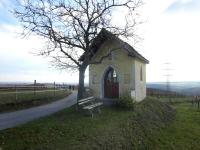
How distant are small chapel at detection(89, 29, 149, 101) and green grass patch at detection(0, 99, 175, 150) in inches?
171

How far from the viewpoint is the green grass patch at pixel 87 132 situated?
486 inches

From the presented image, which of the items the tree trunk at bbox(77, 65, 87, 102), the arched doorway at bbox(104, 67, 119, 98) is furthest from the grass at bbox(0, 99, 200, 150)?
the arched doorway at bbox(104, 67, 119, 98)

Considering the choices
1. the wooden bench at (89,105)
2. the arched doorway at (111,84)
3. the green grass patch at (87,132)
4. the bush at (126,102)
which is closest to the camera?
the green grass patch at (87,132)

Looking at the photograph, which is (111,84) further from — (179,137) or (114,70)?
(179,137)

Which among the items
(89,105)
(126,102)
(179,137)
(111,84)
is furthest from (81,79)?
(179,137)

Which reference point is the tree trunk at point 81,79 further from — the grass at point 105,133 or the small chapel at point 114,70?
the small chapel at point 114,70

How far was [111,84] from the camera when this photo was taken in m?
25.9

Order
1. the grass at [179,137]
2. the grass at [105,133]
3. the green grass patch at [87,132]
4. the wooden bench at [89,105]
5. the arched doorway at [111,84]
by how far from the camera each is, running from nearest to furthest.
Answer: the green grass patch at [87,132] → the grass at [105,133] → the grass at [179,137] → the wooden bench at [89,105] → the arched doorway at [111,84]

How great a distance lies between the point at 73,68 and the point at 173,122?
30.0ft

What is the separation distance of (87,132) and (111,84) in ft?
39.0

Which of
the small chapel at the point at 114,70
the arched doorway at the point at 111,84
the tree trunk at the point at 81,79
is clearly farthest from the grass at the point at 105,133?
the arched doorway at the point at 111,84

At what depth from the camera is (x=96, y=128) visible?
1517 cm

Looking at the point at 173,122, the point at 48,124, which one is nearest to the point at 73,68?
the point at 48,124

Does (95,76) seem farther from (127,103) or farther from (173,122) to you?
(173,122)
